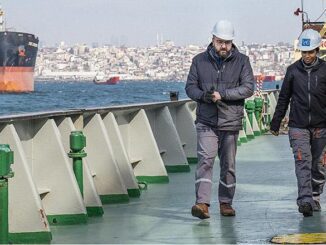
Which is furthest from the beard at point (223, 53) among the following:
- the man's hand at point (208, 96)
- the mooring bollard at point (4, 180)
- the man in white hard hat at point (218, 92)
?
the mooring bollard at point (4, 180)

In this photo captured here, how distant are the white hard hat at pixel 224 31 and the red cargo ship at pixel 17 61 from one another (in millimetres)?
115241

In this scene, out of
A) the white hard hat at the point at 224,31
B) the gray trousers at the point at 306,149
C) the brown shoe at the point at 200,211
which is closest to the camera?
the brown shoe at the point at 200,211

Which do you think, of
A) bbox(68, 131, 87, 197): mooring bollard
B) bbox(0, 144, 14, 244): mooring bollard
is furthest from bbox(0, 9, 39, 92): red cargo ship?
bbox(0, 144, 14, 244): mooring bollard

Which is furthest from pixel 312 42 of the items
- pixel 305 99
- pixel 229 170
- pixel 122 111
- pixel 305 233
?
pixel 122 111

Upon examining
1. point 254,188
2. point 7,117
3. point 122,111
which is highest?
point 7,117

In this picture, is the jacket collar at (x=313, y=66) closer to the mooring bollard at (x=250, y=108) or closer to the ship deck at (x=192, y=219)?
the ship deck at (x=192, y=219)

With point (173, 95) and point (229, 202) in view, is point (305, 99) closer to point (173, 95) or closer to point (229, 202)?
point (229, 202)

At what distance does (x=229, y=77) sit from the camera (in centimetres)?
1044

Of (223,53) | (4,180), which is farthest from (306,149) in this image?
(4,180)

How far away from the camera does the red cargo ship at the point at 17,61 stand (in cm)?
12594

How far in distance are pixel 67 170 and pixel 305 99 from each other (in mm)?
2387

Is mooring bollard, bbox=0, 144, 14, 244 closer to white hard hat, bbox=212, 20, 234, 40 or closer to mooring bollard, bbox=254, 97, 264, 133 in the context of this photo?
white hard hat, bbox=212, 20, 234, 40

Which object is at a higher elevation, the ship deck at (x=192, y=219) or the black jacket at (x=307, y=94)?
the black jacket at (x=307, y=94)

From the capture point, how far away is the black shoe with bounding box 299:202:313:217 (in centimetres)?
1017
